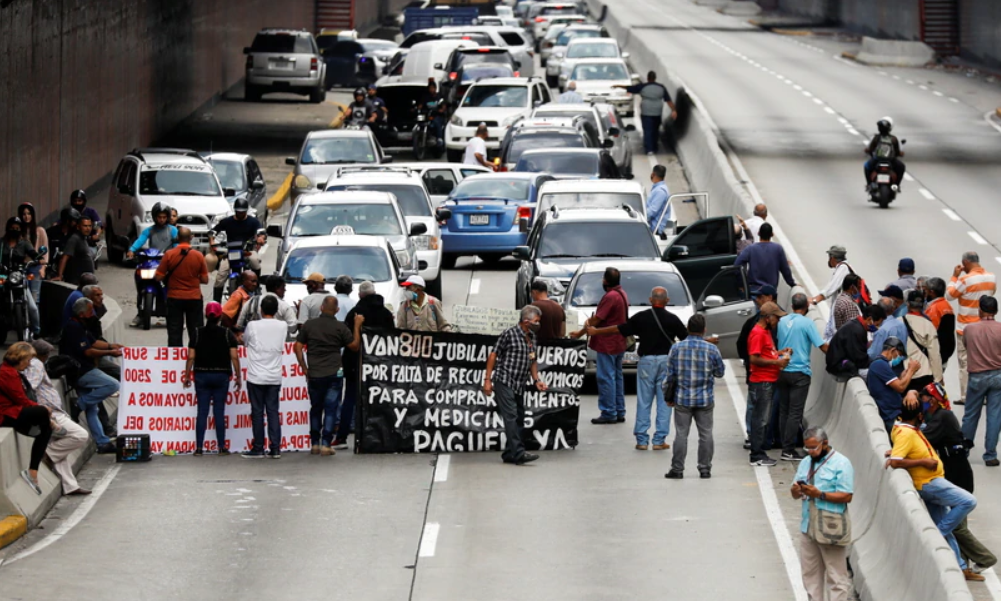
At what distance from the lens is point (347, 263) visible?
73.1ft

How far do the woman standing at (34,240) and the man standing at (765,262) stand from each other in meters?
8.79

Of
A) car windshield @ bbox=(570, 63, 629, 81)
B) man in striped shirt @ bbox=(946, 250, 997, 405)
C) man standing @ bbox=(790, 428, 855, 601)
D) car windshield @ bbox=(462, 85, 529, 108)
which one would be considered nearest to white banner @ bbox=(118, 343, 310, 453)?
man standing @ bbox=(790, 428, 855, 601)

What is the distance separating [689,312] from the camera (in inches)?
846

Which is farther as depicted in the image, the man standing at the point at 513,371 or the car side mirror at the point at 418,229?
the car side mirror at the point at 418,229

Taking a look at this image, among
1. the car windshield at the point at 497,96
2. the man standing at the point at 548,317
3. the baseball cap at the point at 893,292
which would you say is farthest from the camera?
the car windshield at the point at 497,96

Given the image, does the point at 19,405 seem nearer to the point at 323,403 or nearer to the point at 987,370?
the point at 323,403

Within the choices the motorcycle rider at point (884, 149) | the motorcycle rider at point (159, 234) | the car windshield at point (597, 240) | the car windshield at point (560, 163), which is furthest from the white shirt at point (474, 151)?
the motorcycle rider at point (159, 234)

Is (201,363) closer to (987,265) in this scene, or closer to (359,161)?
(987,265)

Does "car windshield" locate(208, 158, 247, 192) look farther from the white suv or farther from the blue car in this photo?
the blue car

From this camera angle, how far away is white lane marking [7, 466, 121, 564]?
47.6ft

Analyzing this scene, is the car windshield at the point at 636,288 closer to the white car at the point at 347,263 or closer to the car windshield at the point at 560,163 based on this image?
the white car at the point at 347,263

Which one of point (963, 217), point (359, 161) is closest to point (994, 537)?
point (963, 217)

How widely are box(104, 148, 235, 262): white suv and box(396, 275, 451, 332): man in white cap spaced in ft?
33.2

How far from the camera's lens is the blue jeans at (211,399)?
18.1 meters
